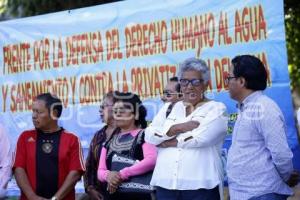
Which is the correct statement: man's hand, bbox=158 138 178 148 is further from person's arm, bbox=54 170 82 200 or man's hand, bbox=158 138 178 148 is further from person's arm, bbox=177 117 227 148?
person's arm, bbox=54 170 82 200

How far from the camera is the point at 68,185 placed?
4.69 m

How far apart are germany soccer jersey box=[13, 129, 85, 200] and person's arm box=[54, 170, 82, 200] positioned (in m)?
0.04

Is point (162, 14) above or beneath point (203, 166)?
above

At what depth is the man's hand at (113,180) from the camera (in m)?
4.47

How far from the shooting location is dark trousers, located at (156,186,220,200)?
4004 mm

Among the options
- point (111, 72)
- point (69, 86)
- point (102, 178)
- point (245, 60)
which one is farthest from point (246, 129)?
point (69, 86)

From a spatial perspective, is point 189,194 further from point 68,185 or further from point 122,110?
point 68,185

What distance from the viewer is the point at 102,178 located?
464 cm

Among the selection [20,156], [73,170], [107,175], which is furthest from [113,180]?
[20,156]

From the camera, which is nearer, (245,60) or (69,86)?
(245,60)

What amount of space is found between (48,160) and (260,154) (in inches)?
72.9

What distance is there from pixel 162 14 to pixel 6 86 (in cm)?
203

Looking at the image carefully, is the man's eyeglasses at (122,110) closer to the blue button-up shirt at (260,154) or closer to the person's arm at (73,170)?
the person's arm at (73,170)

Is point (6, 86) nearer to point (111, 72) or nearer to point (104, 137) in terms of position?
point (111, 72)
